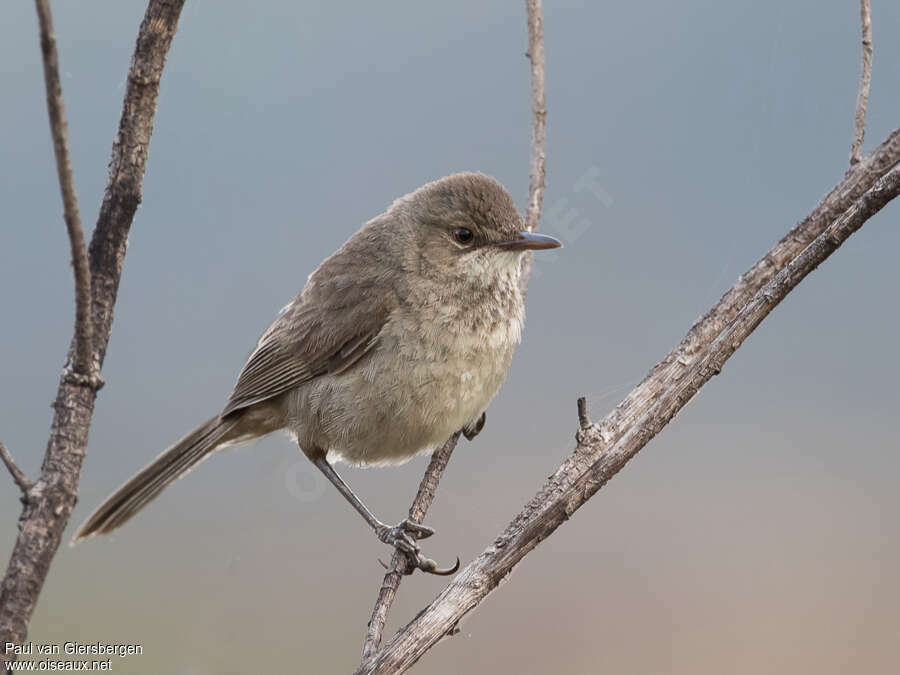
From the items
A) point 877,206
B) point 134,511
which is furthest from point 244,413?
point 877,206

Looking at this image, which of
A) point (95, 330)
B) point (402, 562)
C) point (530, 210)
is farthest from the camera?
point (530, 210)

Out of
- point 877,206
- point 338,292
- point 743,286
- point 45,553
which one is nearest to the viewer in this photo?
point 45,553

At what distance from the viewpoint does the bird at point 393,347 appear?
386cm

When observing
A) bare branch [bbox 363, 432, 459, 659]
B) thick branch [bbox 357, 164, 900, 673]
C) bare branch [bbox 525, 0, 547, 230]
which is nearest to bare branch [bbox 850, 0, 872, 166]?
thick branch [bbox 357, 164, 900, 673]

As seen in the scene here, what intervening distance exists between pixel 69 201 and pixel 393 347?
2.45 meters

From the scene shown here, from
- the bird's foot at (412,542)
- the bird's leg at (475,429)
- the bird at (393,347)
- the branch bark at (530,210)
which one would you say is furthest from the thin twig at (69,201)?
the bird's leg at (475,429)

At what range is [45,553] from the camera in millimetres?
1692

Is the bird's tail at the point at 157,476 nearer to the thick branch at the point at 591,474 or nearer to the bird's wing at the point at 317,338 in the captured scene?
the bird's wing at the point at 317,338

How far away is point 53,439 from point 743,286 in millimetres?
1959

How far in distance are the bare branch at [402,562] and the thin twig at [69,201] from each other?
1118 millimetres

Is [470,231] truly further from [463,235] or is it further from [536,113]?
[536,113]

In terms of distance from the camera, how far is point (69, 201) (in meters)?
1.53

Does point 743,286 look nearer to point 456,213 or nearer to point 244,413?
point 456,213

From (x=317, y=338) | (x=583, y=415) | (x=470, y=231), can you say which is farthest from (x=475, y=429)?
(x=583, y=415)
